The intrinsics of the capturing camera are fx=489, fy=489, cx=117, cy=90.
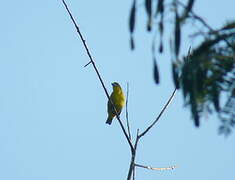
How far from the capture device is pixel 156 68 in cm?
196

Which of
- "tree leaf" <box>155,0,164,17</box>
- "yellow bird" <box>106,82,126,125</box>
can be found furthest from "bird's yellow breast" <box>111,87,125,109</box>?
"tree leaf" <box>155,0,164,17</box>

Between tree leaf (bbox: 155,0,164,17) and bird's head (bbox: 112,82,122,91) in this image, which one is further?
bird's head (bbox: 112,82,122,91)

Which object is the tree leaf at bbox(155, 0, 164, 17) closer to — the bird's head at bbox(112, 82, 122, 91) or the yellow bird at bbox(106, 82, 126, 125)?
the yellow bird at bbox(106, 82, 126, 125)

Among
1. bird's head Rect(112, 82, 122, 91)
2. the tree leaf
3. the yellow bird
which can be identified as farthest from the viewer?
bird's head Rect(112, 82, 122, 91)

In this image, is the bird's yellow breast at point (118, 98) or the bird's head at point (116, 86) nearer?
the bird's yellow breast at point (118, 98)

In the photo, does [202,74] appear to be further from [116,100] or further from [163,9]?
[116,100]

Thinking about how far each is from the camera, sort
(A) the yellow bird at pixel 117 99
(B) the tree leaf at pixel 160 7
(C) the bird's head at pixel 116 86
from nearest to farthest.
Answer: (B) the tree leaf at pixel 160 7, (A) the yellow bird at pixel 117 99, (C) the bird's head at pixel 116 86

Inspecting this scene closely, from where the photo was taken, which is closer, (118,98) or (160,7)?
(160,7)

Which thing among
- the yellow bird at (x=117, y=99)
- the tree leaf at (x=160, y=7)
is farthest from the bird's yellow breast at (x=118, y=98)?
the tree leaf at (x=160, y=7)

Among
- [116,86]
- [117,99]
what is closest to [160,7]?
[117,99]

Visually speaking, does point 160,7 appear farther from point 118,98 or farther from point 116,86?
point 116,86

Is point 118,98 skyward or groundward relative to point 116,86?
groundward

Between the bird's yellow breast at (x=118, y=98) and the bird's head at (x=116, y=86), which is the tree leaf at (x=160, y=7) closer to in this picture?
the bird's yellow breast at (x=118, y=98)

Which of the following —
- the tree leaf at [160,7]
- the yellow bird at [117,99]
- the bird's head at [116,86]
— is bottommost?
the tree leaf at [160,7]
